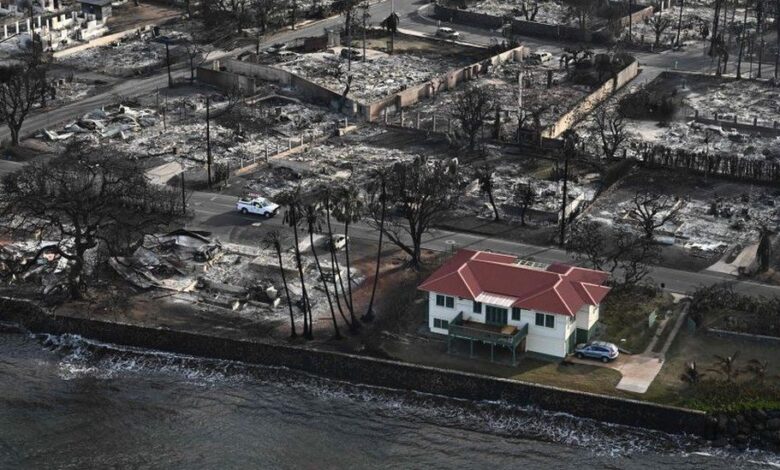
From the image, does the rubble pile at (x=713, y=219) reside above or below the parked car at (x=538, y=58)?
below

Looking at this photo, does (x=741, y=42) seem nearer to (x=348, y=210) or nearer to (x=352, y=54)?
(x=352, y=54)

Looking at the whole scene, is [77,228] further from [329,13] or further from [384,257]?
[329,13]

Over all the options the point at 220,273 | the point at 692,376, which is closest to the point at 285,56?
the point at 220,273

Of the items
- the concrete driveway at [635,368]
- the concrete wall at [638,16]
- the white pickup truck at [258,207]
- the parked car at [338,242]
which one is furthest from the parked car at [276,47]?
the concrete driveway at [635,368]

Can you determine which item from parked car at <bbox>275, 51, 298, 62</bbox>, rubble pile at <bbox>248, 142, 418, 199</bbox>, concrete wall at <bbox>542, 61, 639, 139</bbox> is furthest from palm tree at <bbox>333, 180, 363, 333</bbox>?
parked car at <bbox>275, 51, 298, 62</bbox>

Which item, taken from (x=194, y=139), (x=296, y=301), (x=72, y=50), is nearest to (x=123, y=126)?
(x=194, y=139)

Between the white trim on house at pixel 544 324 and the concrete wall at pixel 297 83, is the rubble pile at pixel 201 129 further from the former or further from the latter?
the white trim on house at pixel 544 324

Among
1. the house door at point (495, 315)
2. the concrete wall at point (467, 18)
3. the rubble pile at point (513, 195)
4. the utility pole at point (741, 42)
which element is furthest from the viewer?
the concrete wall at point (467, 18)
